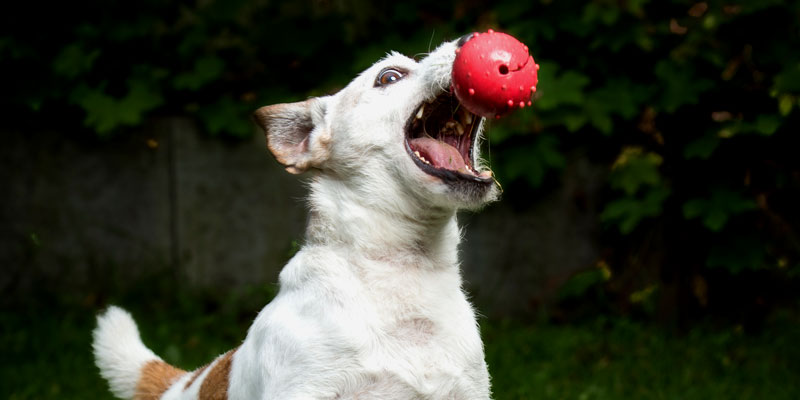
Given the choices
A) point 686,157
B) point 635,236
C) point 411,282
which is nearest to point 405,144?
point 411,282

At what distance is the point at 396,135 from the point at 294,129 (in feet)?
1.52

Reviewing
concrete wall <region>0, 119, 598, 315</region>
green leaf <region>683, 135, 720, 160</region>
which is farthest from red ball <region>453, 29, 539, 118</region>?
concrete wall <region>0, 119, 598, 315</region>

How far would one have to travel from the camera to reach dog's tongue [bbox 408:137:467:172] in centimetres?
319

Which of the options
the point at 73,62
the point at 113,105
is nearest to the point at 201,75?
the point at 113,105

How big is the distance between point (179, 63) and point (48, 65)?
86cm

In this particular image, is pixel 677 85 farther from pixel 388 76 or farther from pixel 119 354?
pixel 119 354

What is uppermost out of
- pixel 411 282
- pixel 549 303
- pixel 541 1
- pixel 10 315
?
pixel 541 1

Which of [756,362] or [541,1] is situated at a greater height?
[541,1]

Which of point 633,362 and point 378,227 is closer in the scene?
point 378,227

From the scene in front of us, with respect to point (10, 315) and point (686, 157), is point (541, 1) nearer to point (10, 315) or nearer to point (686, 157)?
point (686, 157)

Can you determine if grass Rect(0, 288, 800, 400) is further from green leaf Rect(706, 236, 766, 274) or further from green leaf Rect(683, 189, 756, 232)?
green leaf Rect(683, 189, 756, 232)

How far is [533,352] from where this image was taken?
584 cm

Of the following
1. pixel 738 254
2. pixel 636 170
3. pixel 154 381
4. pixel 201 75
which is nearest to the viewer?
pixel 154 381

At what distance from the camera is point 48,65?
6.59 m
